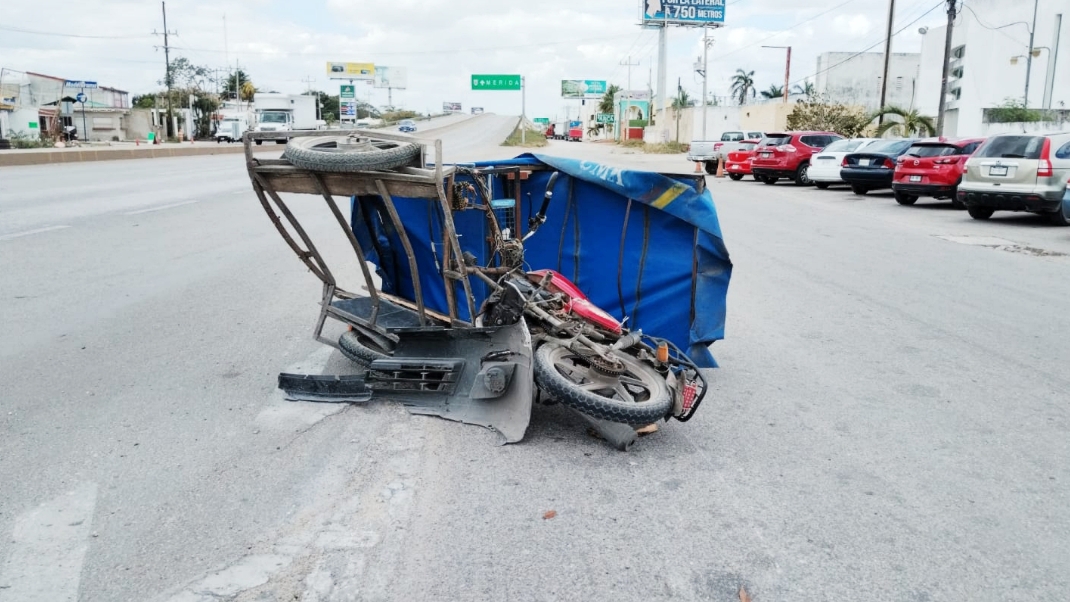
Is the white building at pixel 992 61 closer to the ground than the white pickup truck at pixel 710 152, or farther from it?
farther from it

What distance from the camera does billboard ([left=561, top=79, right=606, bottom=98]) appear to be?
126625 millimetres

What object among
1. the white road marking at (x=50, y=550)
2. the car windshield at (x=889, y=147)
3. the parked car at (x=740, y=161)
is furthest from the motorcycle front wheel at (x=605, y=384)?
the parked car at (x=740, y=161)

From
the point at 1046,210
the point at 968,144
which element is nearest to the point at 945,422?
the point at 1046,210

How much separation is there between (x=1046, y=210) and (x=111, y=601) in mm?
15965

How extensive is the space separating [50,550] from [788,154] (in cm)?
2523

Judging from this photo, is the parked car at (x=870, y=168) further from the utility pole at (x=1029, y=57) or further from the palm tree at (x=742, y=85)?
the palm tree at (x=742, y=85)

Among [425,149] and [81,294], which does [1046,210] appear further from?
[81,294]

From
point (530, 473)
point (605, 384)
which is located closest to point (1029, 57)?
point (605, 384)

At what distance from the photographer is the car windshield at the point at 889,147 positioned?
22.8 m

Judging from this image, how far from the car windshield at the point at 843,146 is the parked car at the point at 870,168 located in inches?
63.3

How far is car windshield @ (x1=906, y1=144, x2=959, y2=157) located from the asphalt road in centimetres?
1192

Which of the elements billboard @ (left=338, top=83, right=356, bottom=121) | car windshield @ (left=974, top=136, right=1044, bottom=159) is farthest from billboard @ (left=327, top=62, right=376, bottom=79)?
car windshield @ (left=974, top=136, right=1044, bottom=159)

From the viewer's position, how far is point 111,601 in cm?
302

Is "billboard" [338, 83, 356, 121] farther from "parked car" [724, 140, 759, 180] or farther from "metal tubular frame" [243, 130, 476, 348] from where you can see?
"metal tubular frame" [243, 130, 476, 348]
